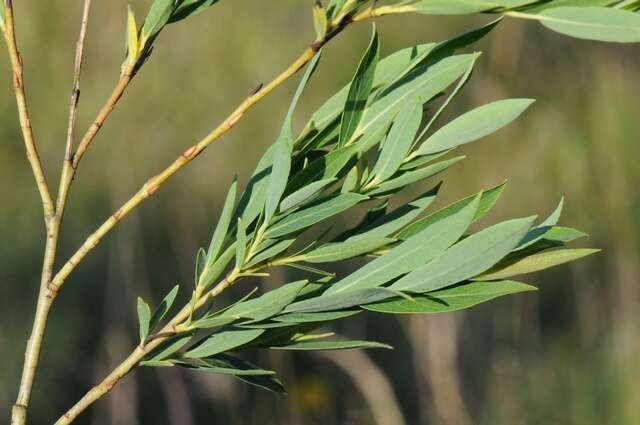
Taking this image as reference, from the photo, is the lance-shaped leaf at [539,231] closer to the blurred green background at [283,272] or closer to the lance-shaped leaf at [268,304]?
the lance-shaped leaf at [268,304]

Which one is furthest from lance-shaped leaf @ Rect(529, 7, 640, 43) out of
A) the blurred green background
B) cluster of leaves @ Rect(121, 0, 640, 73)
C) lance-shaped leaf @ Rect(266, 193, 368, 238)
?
the blurred green background

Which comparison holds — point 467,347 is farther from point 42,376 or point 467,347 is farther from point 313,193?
point 313,193

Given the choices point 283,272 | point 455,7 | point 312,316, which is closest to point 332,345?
point 312,316

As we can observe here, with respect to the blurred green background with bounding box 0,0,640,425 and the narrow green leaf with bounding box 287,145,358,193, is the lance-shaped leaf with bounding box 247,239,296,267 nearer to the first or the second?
the narrow green leaf with bounding box 287,145,358,193

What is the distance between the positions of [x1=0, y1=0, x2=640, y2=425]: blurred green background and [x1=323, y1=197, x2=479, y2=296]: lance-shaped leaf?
4.00 feet

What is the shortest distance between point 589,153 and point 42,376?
1.43 meters

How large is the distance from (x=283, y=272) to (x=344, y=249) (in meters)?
1.53

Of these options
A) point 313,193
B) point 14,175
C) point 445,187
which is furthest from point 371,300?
point 445,187

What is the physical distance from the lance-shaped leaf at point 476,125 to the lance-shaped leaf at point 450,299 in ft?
0.19

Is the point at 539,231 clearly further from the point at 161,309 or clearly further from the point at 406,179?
the point at 161,309

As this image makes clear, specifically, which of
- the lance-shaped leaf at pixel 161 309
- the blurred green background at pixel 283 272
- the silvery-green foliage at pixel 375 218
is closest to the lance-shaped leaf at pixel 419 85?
the silvery-green foliage at pixel 375 218

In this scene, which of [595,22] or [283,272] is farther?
[283,272]

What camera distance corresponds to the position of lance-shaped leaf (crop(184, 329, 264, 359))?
0.39m

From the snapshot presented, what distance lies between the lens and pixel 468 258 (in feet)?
1.22
